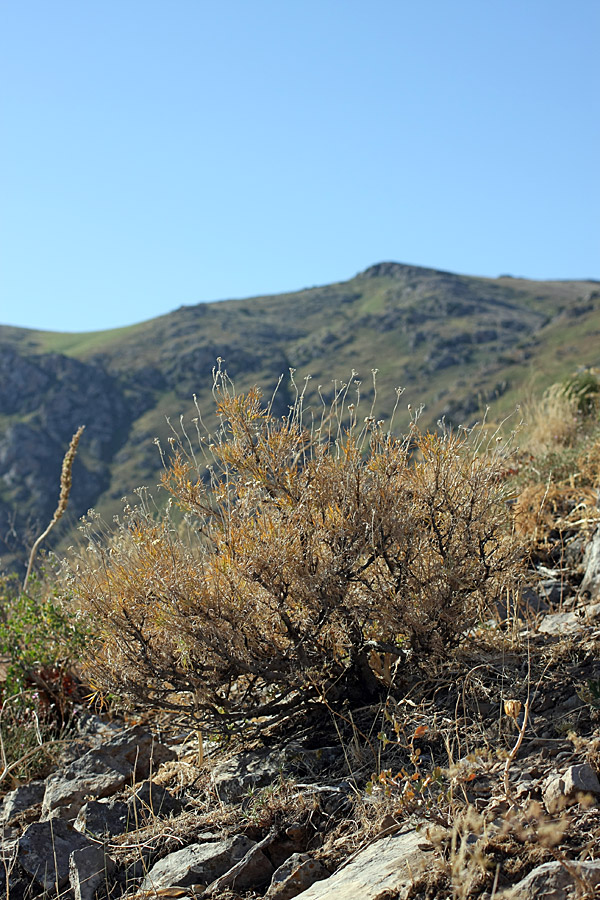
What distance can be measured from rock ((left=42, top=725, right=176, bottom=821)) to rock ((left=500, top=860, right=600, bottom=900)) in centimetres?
218

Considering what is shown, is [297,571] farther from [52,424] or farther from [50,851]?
[52,424]

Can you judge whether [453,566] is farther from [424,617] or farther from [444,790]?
[444,790]

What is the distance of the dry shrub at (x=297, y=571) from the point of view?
3.32 metres

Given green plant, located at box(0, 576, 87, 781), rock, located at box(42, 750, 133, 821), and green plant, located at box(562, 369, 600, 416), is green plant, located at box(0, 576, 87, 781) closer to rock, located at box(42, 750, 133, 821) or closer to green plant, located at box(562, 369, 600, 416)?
rock, located at box(42, 750, 133, 821)

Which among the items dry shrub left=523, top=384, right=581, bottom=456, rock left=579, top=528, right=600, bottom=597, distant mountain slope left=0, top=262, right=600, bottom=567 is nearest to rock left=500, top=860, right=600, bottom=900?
rock left=579, top=528, right=600, bottom=597

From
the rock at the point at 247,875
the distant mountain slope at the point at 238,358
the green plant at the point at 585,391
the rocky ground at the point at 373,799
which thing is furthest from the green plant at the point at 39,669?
the distant mountain slope at the point at 238,358

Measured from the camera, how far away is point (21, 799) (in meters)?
3.85

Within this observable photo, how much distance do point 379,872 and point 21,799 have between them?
2321mm

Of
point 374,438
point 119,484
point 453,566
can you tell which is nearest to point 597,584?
point 453,566

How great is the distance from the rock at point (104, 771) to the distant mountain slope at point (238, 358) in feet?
181

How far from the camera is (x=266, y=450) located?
3.52 meters

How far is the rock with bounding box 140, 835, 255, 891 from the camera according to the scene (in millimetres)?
2762

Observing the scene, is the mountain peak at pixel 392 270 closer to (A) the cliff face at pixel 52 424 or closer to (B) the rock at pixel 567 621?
(A) the cliff face at pixel 52 424

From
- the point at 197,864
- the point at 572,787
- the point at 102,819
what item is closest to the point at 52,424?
the point at 102,819
